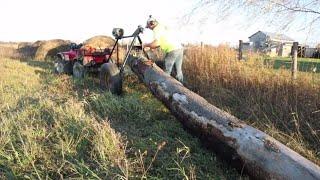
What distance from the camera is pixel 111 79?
28.0 ft

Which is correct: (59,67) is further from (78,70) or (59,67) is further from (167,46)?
(167,46)

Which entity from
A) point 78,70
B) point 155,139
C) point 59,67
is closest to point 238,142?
point 155,139

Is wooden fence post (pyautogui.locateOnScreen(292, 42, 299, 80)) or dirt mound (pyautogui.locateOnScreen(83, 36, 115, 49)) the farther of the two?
dirt mound (pyautogui.locateOnScreen(83, 36, 115, 49))

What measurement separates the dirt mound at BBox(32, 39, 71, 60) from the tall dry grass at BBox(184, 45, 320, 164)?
12.1 m

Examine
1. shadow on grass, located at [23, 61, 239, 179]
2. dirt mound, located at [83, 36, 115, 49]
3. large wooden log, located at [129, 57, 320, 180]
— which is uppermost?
dirt mound, located at [83, 36, 115, 49]

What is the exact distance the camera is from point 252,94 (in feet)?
23.6

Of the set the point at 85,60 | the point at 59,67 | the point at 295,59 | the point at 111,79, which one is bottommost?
the point at 59,67

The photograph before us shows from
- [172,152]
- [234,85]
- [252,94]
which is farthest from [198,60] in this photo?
[172,152]

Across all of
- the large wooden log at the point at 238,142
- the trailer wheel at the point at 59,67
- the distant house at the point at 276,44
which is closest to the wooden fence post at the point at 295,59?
the distant house at the point at 276,44

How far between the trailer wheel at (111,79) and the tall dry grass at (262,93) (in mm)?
1604

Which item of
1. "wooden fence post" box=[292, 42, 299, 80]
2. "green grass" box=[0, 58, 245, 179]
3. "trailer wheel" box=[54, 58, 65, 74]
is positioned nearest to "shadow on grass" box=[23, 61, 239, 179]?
"green grass" box=[0, 58, 245, 179]

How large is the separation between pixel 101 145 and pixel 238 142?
1503 mm

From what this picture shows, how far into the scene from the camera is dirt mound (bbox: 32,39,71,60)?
65.5 feet

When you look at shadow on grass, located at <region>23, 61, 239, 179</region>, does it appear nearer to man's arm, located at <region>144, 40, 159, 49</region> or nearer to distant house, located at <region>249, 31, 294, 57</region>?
man's arm, located at <region>144, 40, 159, 49</region>
